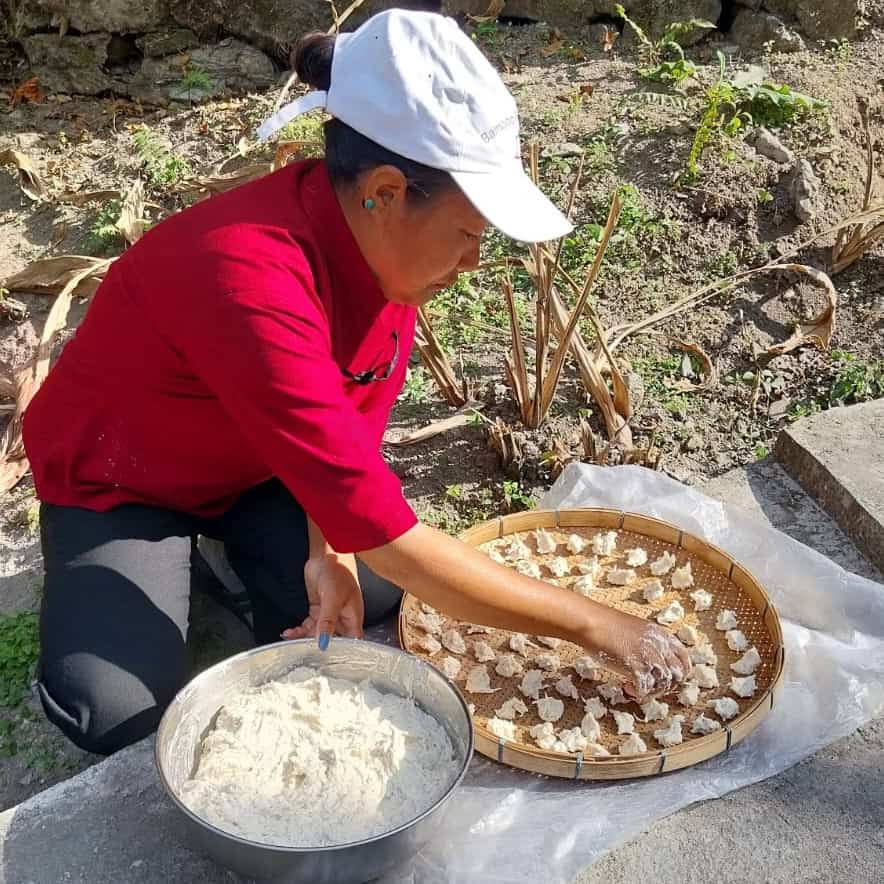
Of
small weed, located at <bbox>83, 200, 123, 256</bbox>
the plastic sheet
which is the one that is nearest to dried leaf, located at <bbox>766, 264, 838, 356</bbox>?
the plastic sheet

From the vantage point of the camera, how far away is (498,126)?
59.1 inches

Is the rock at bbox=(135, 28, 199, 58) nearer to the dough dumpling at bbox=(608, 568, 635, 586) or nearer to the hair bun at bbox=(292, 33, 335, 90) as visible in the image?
the hair bun at bbox=(292, 33, 335, 90)

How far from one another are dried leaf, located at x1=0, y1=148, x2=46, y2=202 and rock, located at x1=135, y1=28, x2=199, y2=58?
0.89 m

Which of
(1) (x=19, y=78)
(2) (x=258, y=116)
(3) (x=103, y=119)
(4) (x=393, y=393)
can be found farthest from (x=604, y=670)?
(1) (x=19, y=78)

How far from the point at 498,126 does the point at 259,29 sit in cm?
346

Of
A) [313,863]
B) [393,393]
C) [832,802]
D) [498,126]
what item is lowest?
[832,802]

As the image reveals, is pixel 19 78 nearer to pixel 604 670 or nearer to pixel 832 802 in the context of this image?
pixel 604 670

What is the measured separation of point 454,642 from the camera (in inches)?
79.0

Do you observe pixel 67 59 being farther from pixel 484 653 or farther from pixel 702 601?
pixel 702 601

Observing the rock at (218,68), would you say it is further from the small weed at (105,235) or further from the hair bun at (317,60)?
the hair bun at (317,60)

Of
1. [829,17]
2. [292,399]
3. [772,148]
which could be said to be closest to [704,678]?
[292,399]

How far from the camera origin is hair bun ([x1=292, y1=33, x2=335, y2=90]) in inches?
62.8

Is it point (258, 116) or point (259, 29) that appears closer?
point (258, 116)

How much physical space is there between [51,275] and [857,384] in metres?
2.49
